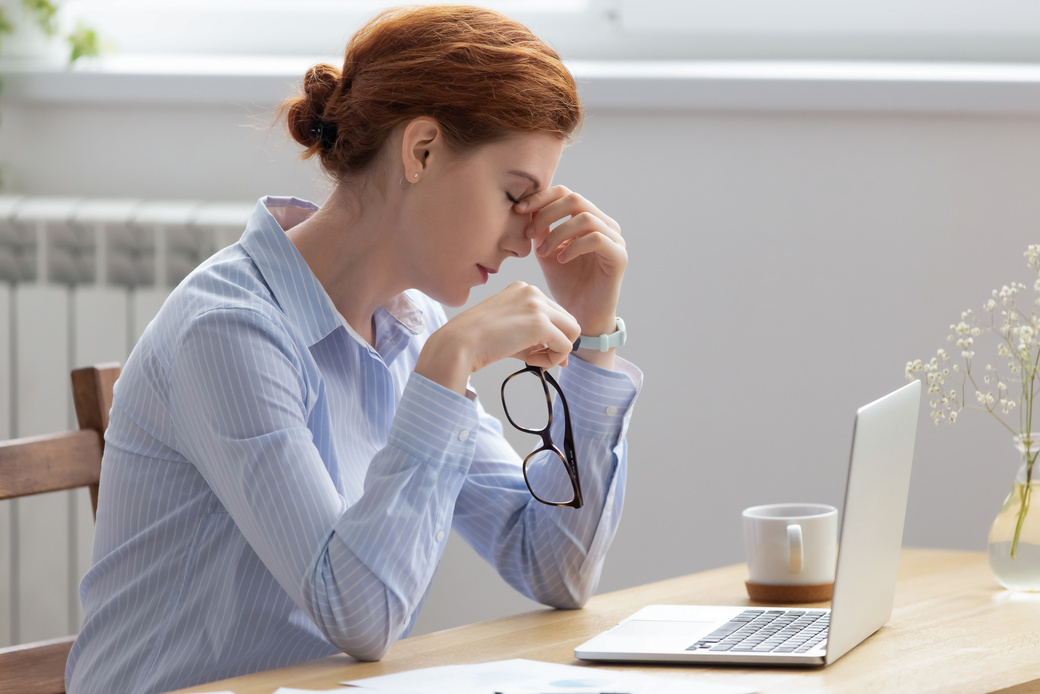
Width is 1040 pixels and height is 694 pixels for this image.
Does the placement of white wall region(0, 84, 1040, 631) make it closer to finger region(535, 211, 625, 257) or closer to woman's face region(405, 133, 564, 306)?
finger region(535, 211, 625, 257)

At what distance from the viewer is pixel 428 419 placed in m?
1.09

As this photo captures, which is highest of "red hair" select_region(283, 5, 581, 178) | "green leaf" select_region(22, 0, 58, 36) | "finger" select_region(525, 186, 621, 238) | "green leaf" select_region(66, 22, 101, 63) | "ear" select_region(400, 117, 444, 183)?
"green leaf" select_region(22, 0, 58, 36)

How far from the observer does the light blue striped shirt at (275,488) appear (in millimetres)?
Result: 1071

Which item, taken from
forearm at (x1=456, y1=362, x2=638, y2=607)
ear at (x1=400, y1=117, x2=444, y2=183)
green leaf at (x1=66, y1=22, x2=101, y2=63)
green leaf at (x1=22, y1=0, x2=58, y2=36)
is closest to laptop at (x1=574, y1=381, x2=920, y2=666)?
forearm at (x1=456, y1=362, x2=638, y2=607)

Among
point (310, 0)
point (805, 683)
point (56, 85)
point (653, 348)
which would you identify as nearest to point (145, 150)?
point (56, 85)

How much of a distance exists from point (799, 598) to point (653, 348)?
0.76m

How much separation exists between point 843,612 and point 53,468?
84cm

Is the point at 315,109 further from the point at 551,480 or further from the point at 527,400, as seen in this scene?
the point at 527,400

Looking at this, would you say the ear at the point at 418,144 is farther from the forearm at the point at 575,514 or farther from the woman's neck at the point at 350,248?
the forearm at the point at 575,514

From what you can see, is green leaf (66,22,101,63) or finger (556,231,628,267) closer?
finger (556,231,628,267)

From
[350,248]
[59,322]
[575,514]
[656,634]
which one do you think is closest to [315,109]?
[350,248]

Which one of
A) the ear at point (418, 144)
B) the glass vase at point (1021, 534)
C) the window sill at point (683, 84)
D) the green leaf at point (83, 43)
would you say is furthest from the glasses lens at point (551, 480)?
the green leaf at point (83, 43)

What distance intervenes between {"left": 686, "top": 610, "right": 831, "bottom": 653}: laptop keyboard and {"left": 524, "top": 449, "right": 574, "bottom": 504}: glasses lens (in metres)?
0.25

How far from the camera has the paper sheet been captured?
36.7 inches
